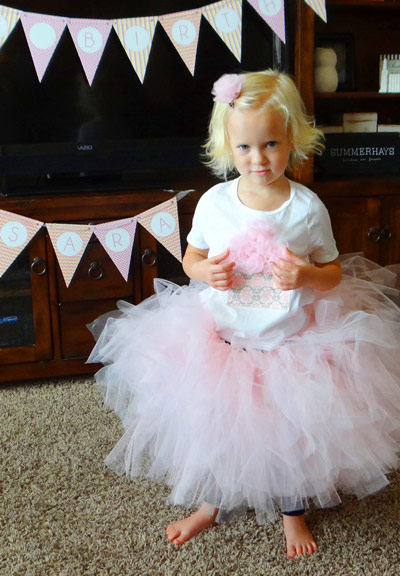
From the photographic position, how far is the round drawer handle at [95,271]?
1983 mm

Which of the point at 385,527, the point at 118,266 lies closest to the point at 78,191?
the point at 118,266

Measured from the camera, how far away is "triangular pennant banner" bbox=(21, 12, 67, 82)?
72.4 inches

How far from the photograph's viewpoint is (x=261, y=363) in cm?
122

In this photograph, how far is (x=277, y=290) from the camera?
4.04ft

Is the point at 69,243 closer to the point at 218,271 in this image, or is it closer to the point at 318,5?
the point at 218,271

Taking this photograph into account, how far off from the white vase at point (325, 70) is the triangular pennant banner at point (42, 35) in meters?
0.91

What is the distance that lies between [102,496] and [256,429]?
1.63 ft

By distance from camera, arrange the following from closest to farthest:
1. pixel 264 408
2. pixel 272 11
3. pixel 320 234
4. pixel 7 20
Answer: pixel 264 408
pixel 320 234
pixel 7 20
pixel 272 11

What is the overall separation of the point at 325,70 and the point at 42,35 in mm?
998

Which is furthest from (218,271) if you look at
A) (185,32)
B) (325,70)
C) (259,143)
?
(325,70)

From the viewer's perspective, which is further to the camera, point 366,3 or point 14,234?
point 366,3

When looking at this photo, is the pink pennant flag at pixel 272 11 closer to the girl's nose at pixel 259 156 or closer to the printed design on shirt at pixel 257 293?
the girl's nose at pixel 259 156

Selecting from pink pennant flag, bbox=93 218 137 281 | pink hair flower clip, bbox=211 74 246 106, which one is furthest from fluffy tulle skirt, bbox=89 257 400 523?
pink pennant flag, bbox=93 218 137 281

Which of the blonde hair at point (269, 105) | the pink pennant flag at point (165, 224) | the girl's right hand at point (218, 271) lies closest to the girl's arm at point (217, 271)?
the girl's right hand at point (218, 271)
